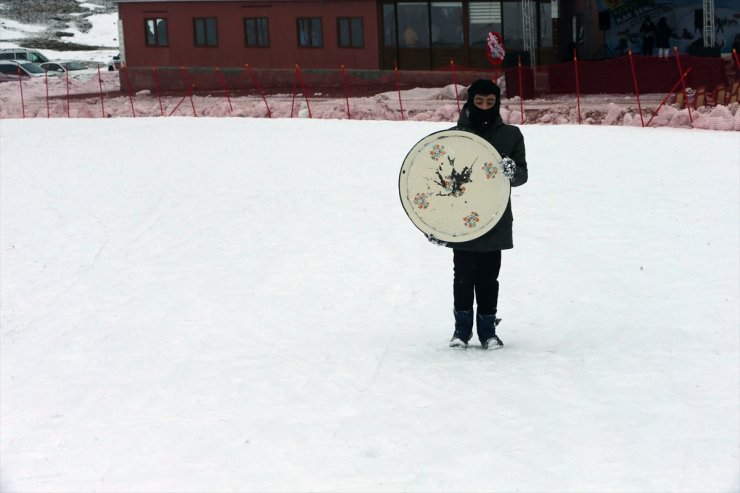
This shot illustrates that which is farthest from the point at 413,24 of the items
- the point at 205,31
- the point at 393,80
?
the point at 205,31

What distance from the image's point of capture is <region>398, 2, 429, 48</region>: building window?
Result: 3956 centimetres

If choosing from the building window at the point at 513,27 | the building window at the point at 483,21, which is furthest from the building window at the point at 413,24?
the building window at the point at 513,27

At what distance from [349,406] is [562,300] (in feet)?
10.9

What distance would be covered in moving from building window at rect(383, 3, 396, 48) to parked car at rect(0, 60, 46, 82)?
50.7ft

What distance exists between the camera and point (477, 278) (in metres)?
7.63

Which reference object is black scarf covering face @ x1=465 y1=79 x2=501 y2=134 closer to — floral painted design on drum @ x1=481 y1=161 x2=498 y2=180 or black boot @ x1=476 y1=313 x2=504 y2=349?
floral painted design on drum @ x1=481 y1=161 x2=498 y2=180

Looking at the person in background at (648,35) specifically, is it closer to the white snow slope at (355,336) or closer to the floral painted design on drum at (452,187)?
the white snow slope at (355,336)

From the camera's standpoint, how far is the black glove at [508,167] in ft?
24.0

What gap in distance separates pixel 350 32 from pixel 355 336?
32.3 meters

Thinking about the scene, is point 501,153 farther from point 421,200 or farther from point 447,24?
point 447,24

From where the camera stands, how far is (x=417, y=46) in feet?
130

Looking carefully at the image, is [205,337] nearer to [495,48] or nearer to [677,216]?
[677,216]

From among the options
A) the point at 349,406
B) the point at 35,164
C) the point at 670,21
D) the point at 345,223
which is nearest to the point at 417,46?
the point at 670,21

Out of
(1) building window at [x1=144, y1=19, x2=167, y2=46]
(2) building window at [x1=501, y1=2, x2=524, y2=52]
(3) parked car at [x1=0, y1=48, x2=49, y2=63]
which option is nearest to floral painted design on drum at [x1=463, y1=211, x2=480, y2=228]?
(2) building window at [x1=501, y1=2, x2=524, y2=52]
